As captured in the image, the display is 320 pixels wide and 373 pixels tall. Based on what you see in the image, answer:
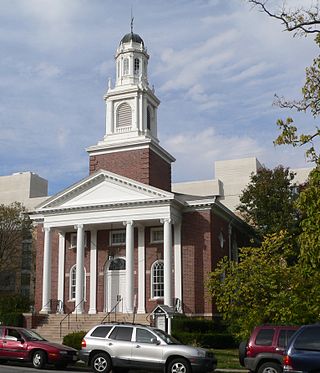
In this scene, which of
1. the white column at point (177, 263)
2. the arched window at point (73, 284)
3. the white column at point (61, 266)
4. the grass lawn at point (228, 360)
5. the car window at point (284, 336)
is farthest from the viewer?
the white column at point (61, 266)

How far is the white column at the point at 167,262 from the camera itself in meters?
35.3

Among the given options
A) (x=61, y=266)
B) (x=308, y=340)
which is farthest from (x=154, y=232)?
(x=308, y=340)

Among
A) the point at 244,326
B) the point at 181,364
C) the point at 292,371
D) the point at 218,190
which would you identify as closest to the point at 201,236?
the point at 244,326

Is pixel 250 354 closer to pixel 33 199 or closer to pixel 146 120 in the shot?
pixel 146 120

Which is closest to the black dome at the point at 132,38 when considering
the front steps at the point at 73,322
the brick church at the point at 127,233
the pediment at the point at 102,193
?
the brick church at the point at 127,233

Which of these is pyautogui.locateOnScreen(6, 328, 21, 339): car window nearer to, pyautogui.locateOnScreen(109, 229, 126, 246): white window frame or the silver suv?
the silver suv

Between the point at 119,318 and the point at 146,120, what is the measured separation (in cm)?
1542

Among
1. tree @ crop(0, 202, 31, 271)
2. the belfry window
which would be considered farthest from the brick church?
tree @ crop(0, 202, 31, 271)

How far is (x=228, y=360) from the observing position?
24453 mm

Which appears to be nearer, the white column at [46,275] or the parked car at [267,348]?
the parked car at [267,348]

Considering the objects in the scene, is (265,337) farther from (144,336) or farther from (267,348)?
(144,336)

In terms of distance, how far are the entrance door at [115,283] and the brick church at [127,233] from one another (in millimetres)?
67

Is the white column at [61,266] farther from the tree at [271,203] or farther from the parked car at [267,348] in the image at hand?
the parked car at [267,348]

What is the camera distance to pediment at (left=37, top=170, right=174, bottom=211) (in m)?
37.5
